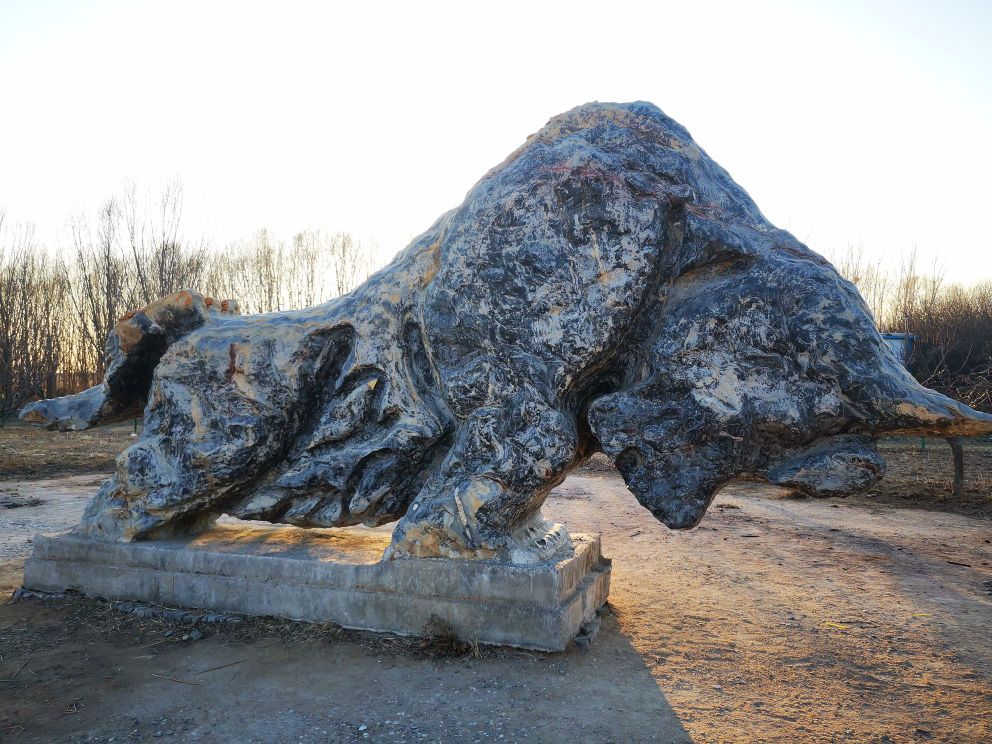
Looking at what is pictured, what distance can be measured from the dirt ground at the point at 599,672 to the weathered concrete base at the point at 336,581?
4.8 inches

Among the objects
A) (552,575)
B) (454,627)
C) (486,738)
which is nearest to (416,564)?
(454,627)

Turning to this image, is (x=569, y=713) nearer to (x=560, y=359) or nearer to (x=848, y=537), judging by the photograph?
(x=560, y=359)

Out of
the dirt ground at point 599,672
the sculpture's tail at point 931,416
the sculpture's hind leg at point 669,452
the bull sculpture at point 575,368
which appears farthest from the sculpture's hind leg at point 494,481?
the sculpture's tail at point 931,416

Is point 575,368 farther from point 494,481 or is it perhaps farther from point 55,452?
point 55,452

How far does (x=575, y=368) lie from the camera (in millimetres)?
3316

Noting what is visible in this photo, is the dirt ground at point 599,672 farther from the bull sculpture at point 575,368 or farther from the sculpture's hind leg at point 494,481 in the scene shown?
the bull sculpture at point 575,368

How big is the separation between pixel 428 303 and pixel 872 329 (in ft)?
6.53

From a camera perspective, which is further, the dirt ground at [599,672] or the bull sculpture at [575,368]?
the bull sculpture at [575,368]

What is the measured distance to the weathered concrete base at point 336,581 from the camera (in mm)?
3303

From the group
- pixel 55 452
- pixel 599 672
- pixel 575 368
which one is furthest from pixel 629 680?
pixel 55 452

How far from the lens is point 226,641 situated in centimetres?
351

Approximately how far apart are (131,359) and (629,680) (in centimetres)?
324

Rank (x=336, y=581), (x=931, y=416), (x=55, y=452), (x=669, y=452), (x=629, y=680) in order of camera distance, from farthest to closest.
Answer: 1. (x=55, y=452)
2. (x=336, y=581)
3. (x=669, y=452)
4. (x=629, y=680)
5. (x=931, y=416)

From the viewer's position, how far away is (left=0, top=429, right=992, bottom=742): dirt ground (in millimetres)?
2717
